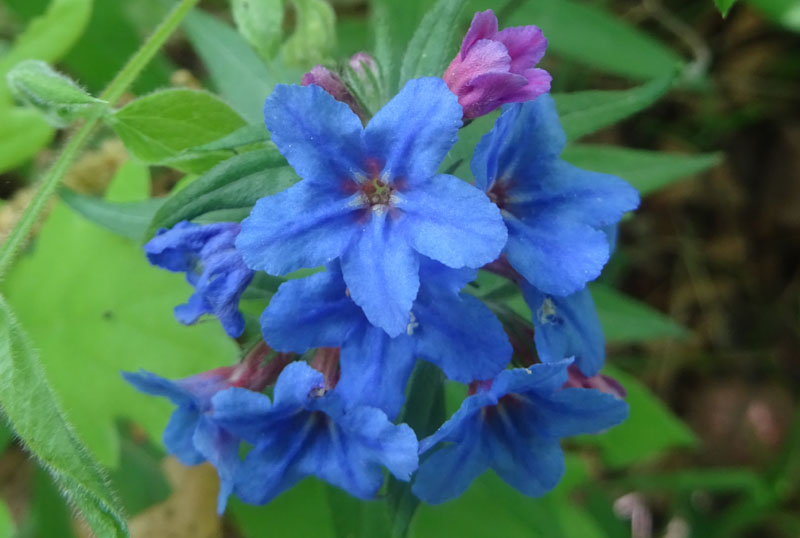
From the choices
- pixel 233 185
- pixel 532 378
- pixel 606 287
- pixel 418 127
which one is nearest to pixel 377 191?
pixel 418 127

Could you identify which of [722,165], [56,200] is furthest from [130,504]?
[722,165]

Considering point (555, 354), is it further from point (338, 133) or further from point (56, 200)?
point (56, 200)

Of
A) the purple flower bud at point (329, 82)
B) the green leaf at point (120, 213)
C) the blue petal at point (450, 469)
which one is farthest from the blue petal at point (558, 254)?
the green leaf at point (120, 213)

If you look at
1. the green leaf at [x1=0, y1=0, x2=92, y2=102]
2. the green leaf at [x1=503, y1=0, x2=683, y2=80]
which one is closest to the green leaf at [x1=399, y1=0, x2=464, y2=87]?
the green leaf at [x1=0, y1=0, x2=92, y2=102]

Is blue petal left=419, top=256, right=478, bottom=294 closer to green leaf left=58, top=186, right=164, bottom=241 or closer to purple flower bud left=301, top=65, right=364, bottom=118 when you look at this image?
purple flower bud left=301, top=65, right=364, bottom=118

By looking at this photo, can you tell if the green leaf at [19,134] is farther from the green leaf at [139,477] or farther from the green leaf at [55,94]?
the green leaf at [139,477]

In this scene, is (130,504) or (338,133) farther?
(130,504)

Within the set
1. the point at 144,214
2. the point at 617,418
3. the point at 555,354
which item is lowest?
the point at 617,418
